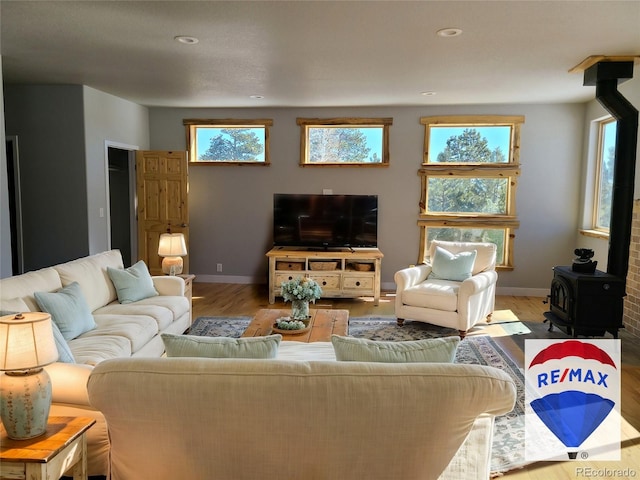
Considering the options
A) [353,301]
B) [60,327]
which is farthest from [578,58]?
[60,327]

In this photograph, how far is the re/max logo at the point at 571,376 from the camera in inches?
145

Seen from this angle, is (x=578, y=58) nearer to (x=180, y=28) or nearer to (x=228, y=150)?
(x=180, y=28)

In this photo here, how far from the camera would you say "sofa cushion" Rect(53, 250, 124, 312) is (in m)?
3.70

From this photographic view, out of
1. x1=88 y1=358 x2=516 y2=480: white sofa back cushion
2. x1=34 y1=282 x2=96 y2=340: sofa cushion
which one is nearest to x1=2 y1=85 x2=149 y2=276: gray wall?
x1=34 y1=282 x2=96 y2=340: sofa cushion

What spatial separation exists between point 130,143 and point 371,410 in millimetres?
5889

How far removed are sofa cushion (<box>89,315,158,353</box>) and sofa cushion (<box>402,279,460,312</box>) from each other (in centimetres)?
249

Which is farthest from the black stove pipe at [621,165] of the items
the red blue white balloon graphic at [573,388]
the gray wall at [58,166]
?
the gray wall at [58,166]

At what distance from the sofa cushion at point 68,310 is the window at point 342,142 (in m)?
4.05

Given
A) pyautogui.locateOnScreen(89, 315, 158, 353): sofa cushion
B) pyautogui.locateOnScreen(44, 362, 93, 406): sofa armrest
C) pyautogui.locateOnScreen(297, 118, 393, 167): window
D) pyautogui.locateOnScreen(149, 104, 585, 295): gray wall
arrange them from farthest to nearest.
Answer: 1. pyautogui.locateOnScreen(297, 118, 393, 167): window
2. pyautogui.locateOnScreen(149, 104, 585, 295): gray wall
3. pyautogui.locateOnScreen(89, 315, 158, 353): sofa cushion
4. pyautogui.locateOnScreen(44, 362, 93, 406): sofa armrest

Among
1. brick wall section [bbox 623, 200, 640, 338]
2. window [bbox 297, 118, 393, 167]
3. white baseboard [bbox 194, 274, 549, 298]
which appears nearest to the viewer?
brick wall section [bbox 623, 200, 640, 338]

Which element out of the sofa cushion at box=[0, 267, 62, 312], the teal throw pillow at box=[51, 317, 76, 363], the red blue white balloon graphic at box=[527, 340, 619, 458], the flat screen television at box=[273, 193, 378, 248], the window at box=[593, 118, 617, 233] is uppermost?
the window at box=[593, 118, 617, 233]

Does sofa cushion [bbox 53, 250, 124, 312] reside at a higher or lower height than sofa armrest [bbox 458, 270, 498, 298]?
higher

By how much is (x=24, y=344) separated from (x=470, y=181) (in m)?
5.88

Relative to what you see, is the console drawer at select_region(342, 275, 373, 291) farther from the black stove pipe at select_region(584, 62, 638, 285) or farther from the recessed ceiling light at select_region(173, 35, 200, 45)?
the recessed ceiling light at select_region(173, 35, 200, 45)
